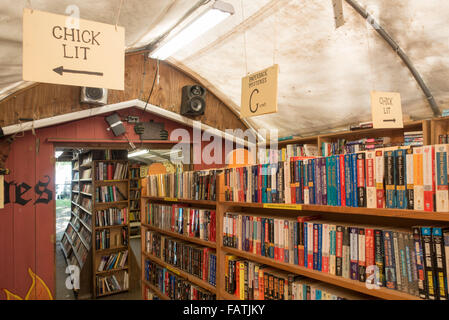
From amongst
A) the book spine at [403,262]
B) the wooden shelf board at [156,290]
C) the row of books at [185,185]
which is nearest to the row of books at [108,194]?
the row of books at [185,185]

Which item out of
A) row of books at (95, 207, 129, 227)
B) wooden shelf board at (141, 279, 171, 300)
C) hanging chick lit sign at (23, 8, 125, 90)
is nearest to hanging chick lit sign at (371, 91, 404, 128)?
hanging chick lit sign at (23, 8, 125, 90)

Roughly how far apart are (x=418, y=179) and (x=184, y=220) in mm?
1951

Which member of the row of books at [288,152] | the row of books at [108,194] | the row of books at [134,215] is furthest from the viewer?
the row of books at [134,215]

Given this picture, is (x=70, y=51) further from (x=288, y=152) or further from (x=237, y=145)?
(x=237, y=145)

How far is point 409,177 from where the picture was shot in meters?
1.31

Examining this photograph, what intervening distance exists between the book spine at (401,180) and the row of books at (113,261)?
4.35 m

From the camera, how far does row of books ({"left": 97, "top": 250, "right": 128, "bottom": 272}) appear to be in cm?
471

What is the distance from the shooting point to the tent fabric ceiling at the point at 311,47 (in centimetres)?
219

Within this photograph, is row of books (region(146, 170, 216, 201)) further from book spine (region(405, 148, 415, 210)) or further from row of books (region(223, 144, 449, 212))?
book spine (region(405, 148, 415, 210))

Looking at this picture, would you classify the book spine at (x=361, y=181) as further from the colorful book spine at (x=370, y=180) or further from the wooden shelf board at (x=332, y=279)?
the wooden shelf board at (x=332, y=279)

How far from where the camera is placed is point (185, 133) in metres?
4.33

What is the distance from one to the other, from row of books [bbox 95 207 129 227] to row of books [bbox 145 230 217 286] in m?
1.52
